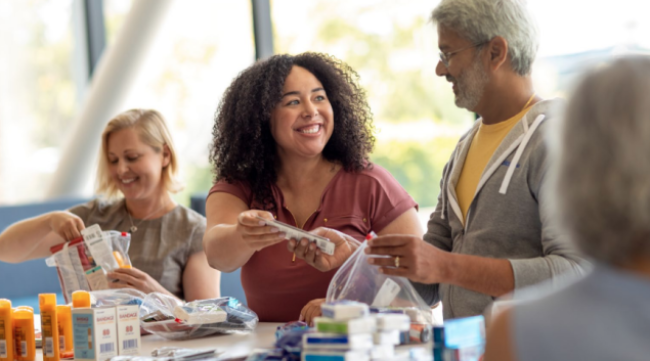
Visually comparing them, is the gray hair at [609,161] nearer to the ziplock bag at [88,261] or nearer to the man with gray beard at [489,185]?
the man with gray beard at [489,185]

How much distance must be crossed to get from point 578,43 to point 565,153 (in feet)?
9.36

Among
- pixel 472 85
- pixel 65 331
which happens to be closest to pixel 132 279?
pixel 65 331

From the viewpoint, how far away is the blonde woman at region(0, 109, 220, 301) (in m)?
3.04

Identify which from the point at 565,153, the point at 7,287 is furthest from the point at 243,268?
the point at 7,287

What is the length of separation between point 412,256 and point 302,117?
3.42 ft

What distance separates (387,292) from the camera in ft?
6.38

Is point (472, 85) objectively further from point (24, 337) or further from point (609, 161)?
point (24, 337)

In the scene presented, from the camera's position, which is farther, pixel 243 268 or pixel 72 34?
pixel 72 34

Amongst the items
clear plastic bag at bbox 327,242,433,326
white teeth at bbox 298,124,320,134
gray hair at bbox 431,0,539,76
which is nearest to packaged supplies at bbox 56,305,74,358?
clear plastic bag at bbox 327,242,433,326

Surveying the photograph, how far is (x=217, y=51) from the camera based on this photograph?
298 inches

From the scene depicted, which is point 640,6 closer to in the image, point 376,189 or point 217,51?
point 376,189

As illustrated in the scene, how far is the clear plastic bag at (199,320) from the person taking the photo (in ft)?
7.10

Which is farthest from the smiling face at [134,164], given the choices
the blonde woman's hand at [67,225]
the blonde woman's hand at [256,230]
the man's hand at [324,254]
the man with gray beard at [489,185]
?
the man with gray beard at [489,185]

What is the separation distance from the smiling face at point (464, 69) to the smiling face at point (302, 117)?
0.63 metres
